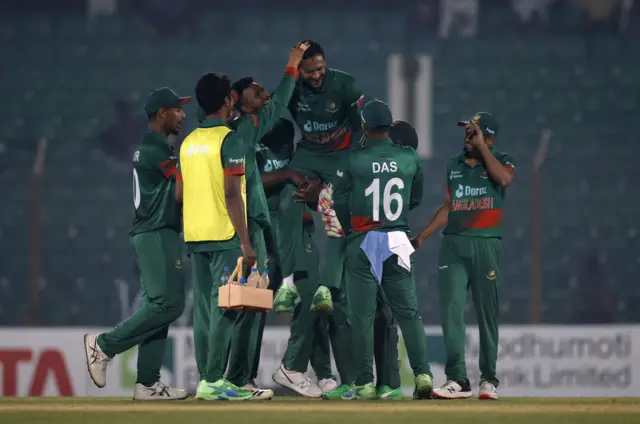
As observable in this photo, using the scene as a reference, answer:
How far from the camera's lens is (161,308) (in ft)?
26.9

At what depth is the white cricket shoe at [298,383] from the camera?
8.88 m

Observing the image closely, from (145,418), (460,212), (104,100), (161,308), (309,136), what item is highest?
(104,100)

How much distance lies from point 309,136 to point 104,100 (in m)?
10.9

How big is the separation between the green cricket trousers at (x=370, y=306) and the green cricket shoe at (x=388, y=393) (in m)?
0.21

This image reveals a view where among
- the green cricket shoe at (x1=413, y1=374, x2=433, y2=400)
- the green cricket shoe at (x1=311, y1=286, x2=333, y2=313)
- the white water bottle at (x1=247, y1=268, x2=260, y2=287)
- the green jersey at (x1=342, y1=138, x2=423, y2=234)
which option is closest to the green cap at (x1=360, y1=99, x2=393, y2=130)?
the green jersey at (x1=342, y1=138, x2=423, y2=234)

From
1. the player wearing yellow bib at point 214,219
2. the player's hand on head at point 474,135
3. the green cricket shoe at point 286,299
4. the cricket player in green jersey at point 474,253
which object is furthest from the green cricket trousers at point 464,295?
the player wearing yellow bib at point 214,219

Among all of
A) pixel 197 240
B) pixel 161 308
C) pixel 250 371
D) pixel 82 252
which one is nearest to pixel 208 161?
pixel 197 240

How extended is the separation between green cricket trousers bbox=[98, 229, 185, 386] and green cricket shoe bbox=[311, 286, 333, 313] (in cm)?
91

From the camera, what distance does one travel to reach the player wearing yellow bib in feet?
25.0

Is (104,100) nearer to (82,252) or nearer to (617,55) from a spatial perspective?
(82,252)

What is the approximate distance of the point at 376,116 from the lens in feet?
27.5

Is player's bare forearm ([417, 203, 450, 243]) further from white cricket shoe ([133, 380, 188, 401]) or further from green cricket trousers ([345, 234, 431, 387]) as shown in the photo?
white cricket shoe ([133, 380, 188, 401])

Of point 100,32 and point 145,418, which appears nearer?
point 145,418

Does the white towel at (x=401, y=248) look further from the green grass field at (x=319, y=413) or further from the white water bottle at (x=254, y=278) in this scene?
the white water bottle at (x=254, y=278)
